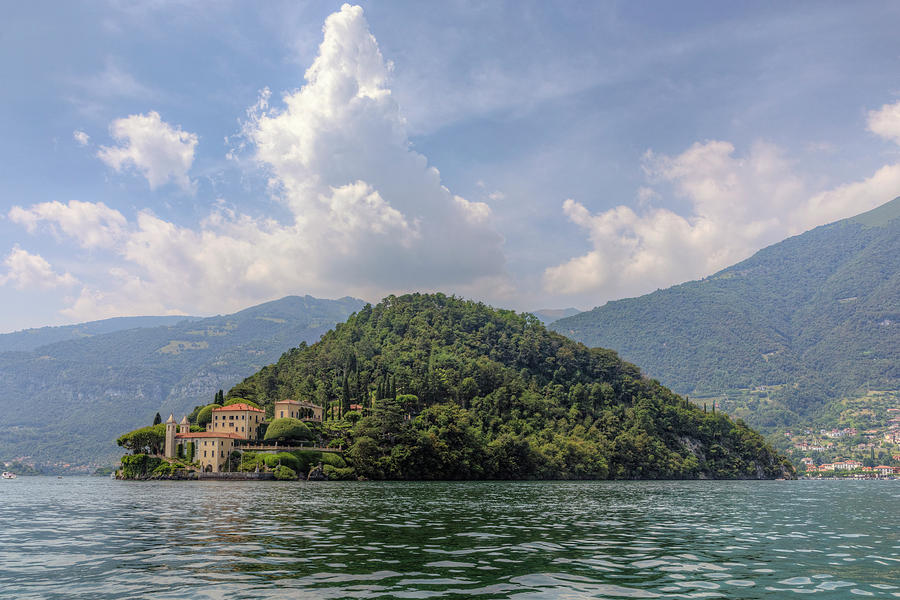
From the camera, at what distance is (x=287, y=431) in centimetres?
14388

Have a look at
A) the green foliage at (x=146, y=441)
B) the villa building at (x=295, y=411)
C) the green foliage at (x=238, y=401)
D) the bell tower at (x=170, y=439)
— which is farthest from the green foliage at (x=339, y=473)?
the green foliage at (x=146, y=441)

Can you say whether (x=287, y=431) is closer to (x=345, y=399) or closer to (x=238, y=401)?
(x=238, y=401)

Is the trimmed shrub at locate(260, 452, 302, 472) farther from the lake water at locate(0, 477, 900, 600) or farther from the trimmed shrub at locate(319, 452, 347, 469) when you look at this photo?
the lake water at locate(0, 477, 900, 600)

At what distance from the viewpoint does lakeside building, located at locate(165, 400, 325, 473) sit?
5650 inches

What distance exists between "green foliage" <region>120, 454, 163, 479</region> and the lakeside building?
382cm

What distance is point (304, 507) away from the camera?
174ft

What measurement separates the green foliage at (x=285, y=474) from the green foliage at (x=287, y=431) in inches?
416

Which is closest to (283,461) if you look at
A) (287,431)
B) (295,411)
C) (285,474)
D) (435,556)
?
(285,474)

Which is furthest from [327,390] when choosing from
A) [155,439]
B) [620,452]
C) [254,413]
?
[620,452]

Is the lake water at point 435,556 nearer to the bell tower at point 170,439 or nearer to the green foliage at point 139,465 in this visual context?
the green foliage at point 139,465

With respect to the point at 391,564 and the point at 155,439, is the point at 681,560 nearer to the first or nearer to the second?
the point at 391,564

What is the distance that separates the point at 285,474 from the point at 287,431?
12.9 metres

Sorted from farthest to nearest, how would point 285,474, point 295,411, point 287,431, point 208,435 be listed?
point 295,411 → point 208,435 → point 287,431 → point 285,474

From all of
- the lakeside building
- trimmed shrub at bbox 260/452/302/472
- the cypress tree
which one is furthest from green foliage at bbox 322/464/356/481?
the cypress tree
